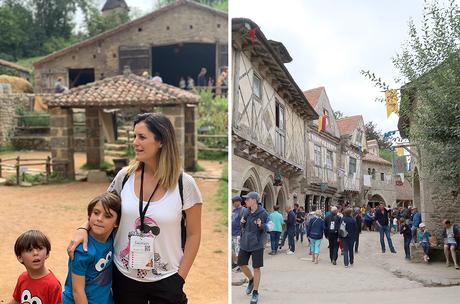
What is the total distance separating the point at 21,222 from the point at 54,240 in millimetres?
492

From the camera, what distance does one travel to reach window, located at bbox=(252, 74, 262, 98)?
8.18ft

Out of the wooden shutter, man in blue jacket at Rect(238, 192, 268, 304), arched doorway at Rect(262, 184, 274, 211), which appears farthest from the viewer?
the wooden shutter

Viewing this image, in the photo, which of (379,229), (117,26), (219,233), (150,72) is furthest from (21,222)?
(117,26)

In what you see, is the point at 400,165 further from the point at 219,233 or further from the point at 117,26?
the point at 117,26

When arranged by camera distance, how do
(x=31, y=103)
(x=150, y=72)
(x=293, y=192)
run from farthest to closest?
(x=150, y=72), (x=31, y=103), (x=293, y=192)

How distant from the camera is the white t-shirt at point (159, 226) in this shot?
162cm

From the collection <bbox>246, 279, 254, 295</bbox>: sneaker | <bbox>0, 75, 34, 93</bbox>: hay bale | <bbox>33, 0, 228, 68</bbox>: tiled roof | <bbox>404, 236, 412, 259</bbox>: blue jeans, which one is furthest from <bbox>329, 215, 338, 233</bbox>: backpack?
<bbox>33, 0, 228, 68</bbox>: tiled roof

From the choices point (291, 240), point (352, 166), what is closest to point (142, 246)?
point (291, 240)

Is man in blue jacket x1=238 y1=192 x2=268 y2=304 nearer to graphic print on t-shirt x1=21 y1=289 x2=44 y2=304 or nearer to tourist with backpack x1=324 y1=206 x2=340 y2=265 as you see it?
tourist with backpack x1=324 y1=206 x2=340 y2=265

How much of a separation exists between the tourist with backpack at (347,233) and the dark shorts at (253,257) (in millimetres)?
402

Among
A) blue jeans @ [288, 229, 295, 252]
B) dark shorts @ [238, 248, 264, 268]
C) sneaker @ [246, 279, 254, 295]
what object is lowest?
sneaker @ [246, 279, 254, 295]

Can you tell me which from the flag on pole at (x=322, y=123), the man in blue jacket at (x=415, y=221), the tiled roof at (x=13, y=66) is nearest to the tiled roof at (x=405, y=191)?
the man in blue jacket at (x=415, y=221)

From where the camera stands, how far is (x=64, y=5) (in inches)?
183

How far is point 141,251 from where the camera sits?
63.2 inches
